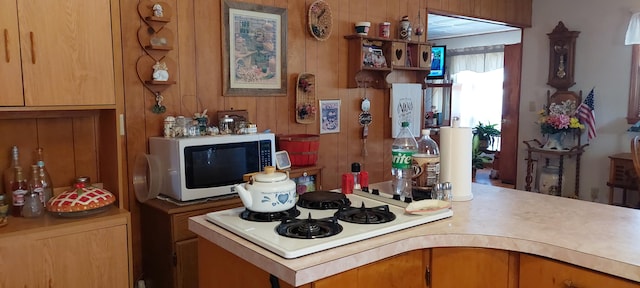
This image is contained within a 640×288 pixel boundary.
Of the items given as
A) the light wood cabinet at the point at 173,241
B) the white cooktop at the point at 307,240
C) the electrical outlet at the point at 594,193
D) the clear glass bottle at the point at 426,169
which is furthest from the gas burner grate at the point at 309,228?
the electrical outlet at the point at 594,193

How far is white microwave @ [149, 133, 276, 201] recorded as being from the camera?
2.39 m

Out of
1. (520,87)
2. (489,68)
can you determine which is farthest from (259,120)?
(489,68)

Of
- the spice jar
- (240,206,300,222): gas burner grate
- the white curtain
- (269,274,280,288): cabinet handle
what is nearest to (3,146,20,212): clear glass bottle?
the spice jar

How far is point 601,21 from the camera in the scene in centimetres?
473

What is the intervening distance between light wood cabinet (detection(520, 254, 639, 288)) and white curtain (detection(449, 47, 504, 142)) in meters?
6.97

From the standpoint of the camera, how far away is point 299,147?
306 centimetres

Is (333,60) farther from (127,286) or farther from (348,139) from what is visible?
(127,286)

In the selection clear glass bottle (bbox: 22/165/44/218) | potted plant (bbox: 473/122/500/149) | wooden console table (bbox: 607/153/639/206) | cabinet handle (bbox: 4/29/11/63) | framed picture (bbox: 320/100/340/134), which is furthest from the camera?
potted plant (bbox: 473/122/500/149)

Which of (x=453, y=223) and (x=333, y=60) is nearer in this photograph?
(x=453, y=223)

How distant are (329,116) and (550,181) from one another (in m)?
2.93

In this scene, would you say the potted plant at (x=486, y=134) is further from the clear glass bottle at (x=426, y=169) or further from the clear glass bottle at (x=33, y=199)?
the clear glass bottle at (x=33, y=199)

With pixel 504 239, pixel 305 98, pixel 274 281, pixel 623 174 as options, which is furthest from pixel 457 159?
pixel 623 174

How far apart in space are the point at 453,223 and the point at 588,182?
13.5 ft

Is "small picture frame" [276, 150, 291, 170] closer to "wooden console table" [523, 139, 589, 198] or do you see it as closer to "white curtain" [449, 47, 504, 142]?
"wooden console table" [523, 139, 589, 198]
